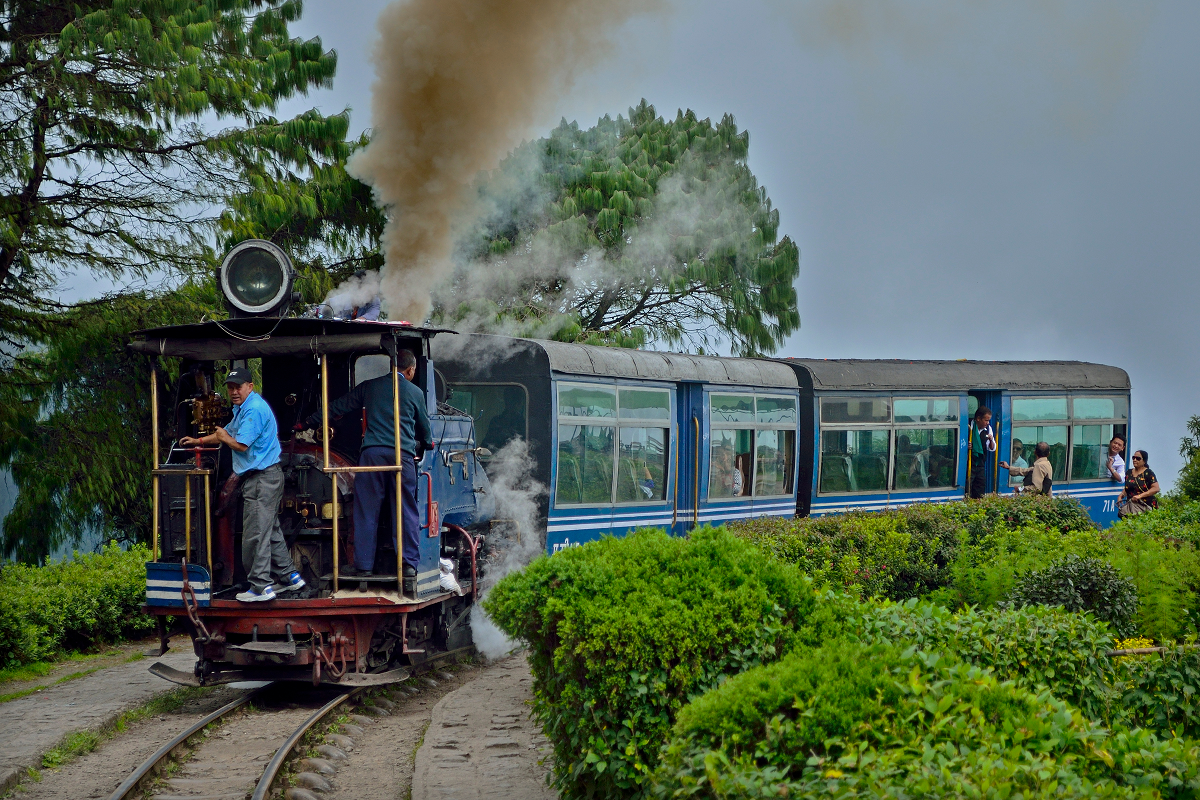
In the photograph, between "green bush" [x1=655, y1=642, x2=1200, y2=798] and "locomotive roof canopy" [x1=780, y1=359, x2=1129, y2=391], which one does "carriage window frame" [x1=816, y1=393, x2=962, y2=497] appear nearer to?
"locomotive roof canopy" [x1=780, y1=359, x2=1129, y2=391]

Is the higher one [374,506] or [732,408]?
[732,408]

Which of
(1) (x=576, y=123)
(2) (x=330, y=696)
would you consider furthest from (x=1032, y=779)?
(1) (x=576, y=123)

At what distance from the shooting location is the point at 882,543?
926 centimetres

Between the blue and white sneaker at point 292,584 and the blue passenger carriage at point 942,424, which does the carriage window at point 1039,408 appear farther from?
the blue and white sneaker at point 292,584

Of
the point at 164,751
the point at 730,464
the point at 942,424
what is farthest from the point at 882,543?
the point at 942,424

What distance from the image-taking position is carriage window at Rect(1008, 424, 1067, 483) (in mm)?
17328

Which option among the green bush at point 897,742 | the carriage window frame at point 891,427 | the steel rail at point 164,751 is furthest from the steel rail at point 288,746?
the carriage window frame at point 891,427

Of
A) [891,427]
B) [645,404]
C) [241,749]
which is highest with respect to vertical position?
[645,404]

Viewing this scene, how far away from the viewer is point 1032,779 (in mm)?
2965

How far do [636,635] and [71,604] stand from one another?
8.14 m

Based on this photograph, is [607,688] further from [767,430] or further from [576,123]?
[576,123]

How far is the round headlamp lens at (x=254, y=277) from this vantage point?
775 cm

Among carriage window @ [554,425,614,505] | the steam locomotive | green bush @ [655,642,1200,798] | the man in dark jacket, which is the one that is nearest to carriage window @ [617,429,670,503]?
carriage window @ [554,425,614,505]

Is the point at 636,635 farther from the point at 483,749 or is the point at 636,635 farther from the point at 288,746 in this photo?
the point at 288,746
